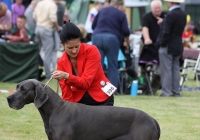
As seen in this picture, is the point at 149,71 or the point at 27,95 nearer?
the point at 27,95

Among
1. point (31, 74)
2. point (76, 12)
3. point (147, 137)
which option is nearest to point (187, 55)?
point (31, 74)

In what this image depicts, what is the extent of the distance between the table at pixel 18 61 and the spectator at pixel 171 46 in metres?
3.14

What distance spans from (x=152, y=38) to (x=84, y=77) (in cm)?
694

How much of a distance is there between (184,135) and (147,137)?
2328 millimetres

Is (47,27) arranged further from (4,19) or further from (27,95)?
(27,95)

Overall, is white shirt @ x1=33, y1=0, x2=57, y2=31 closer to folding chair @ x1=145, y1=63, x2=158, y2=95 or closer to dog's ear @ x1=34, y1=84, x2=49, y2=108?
folding chair @ x1=145, y1=63, x2=158, y2=95

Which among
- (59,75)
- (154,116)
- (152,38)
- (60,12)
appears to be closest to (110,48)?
(152,38)

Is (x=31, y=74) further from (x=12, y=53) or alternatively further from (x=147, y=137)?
(x=147, y=137)

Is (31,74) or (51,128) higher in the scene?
(51,128)

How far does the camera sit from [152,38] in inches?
484

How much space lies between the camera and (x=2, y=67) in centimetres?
1309

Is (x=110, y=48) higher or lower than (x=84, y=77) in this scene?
lower

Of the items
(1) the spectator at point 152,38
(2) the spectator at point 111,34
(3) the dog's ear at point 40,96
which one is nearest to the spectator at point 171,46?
(1) the spectator at point 152,38

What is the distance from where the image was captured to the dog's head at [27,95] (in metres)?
5.03
